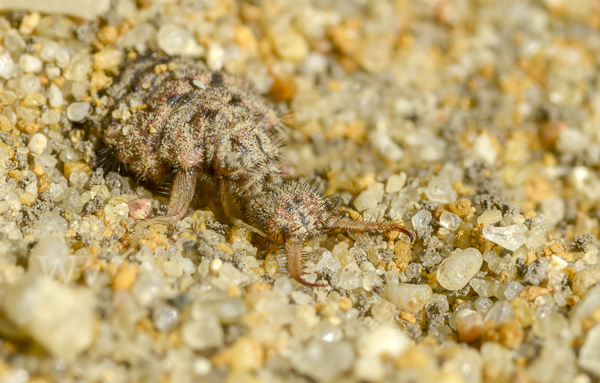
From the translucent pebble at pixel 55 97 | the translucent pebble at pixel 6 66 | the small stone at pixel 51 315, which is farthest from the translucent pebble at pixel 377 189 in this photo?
the translucent pebble at pixel 6 66

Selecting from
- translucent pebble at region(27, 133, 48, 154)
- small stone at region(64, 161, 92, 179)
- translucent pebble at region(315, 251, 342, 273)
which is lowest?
translucent pebble at region(315, 251, 342, 273)

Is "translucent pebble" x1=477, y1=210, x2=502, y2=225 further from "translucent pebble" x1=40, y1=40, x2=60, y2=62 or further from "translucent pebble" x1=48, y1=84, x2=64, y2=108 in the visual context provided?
"translucent pebble" x1=40, y1=40, x2=60, y2=62

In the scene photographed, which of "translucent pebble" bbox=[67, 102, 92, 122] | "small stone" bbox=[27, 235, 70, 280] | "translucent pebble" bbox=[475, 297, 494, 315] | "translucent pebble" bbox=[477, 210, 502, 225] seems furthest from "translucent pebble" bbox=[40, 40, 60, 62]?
"translucent pebble" bbox=[475, 297, 494, 315]

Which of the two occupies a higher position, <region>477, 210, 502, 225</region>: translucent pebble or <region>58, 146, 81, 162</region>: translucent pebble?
<region>58, 146, 81, 162</region>: translucent pebble

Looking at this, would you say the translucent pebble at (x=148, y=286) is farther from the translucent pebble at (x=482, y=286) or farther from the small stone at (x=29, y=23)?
the small stone at (x=29, y=23)

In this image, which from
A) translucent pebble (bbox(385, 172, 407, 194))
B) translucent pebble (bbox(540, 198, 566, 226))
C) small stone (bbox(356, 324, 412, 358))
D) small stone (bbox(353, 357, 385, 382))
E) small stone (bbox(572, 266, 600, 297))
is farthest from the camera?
translucent pebble (bbox(540, 198, 566, 226))

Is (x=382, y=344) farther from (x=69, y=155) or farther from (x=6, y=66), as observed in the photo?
(x=6, y=66)

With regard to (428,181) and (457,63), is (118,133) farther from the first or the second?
(457,63)

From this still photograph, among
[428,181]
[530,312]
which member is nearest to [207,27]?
[428,181]
